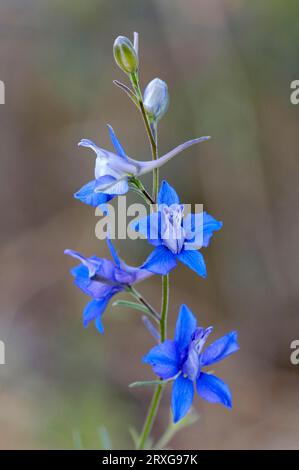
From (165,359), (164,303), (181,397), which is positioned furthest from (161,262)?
(181,397)

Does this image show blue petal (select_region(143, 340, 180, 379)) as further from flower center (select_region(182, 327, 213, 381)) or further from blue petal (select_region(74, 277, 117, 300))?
blue petal (select_region(74, 277, 117, 300))

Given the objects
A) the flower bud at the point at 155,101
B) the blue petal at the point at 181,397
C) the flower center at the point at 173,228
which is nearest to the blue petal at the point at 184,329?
the blue petal at the point at 181,397

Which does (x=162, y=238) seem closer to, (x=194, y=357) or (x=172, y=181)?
(x=194, y=357)

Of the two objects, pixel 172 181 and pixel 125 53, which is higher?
pixel 125 53

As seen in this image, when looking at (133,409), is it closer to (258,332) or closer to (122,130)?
(258,332)
